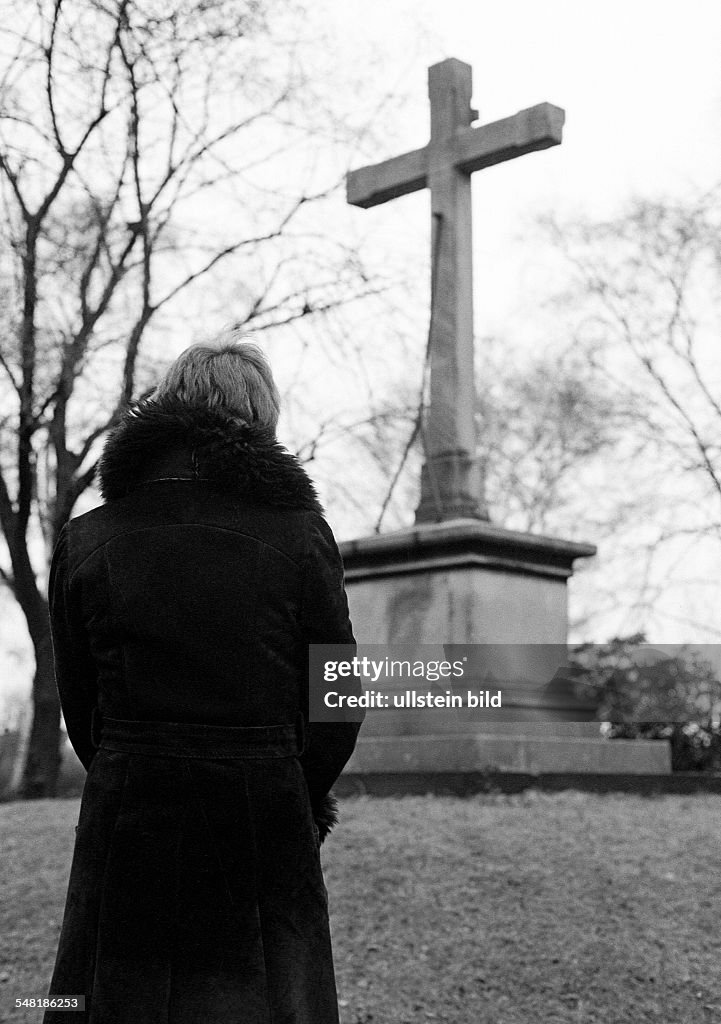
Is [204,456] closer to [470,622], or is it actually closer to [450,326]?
[470,622]

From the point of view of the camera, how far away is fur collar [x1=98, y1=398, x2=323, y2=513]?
2730 mm

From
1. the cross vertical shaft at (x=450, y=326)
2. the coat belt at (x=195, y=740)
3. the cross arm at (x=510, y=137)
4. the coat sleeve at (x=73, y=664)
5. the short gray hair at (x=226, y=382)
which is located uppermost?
the cross arm at (x=510, y=137)

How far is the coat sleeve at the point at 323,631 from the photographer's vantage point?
2.68m

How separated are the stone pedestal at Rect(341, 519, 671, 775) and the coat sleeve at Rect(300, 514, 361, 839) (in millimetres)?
4723

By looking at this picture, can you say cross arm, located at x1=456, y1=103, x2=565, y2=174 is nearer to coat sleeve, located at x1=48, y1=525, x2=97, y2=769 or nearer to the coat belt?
coat sleeve, located at x1=48, y1=525, x2=97, y2=769

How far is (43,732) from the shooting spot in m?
10.5

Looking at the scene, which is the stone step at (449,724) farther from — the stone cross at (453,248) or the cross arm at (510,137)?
the cross arm at (510,137)

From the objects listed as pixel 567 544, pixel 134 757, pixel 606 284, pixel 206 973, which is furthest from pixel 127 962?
pixel 606 284

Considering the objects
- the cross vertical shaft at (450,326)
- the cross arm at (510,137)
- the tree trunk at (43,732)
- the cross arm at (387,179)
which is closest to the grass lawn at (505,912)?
the cross vertical shaft at (450,326)

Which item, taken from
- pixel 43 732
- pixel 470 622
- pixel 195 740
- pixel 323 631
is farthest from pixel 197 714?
pixel 43 732

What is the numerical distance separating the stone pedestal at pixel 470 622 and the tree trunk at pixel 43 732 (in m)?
3.03

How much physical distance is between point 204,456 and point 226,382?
0.65ft

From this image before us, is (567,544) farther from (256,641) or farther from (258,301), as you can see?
(256,641)

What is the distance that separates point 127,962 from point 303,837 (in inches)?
15.5
